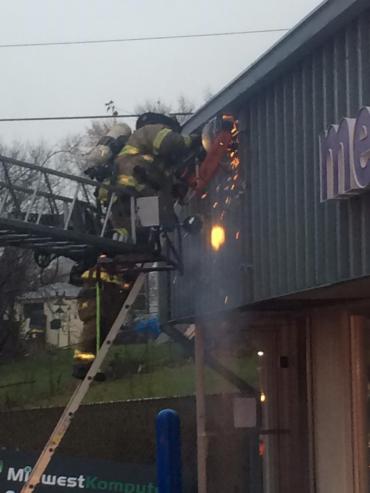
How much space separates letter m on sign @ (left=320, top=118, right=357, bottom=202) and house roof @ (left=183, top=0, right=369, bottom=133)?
67cm

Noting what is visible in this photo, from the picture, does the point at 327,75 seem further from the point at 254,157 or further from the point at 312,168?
the point at 254,157

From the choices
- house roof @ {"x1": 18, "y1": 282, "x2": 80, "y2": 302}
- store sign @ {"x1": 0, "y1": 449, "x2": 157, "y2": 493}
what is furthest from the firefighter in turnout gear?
house roof @ {"x1": 18, "y1": 282, "x2": 80, "y2": 302}

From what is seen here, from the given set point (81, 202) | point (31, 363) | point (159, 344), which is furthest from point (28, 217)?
point (31, 363)

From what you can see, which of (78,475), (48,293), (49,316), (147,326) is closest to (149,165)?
(78,475)

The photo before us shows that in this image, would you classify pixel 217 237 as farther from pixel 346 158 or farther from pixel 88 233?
pixel 346 158

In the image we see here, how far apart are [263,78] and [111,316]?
93.1 inches

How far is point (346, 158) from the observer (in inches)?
224

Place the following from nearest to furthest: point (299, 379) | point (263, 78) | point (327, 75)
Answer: point (327, 75) < point (263, 78) < point (299, 379)

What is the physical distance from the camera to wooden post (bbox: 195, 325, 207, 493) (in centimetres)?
920

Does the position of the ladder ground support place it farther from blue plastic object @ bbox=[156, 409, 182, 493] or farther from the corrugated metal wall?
blue plastic object @ bbox=[156, 409, 182, 493]

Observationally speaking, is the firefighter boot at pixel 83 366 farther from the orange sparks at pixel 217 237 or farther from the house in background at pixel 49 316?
the house in background at pixel 49 316

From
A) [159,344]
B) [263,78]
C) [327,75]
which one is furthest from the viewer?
[159,344]

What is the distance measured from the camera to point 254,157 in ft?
25.8

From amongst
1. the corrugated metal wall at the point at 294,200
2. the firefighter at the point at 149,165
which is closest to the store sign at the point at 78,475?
the corrugated metal wall at the point at 294,200
